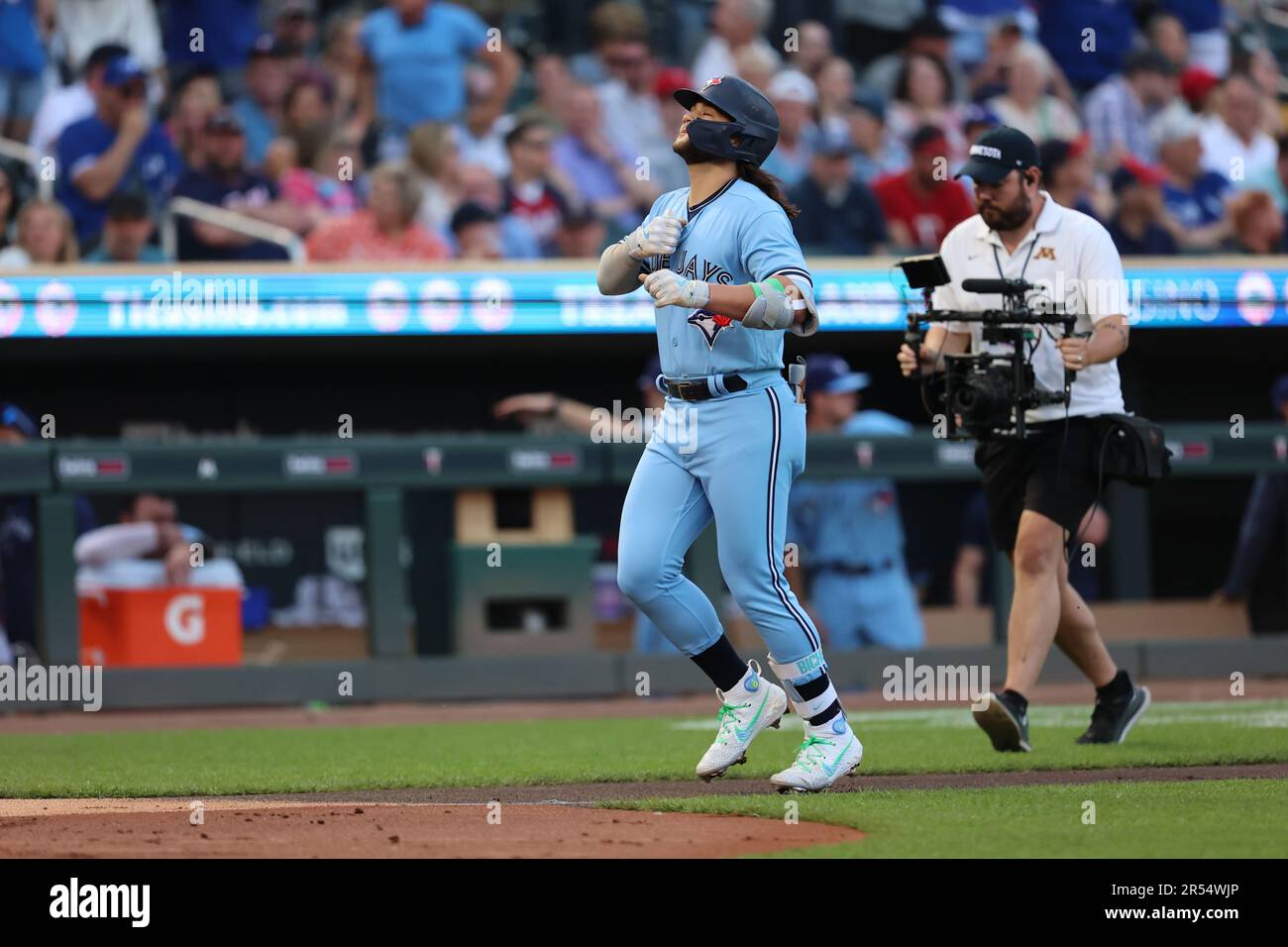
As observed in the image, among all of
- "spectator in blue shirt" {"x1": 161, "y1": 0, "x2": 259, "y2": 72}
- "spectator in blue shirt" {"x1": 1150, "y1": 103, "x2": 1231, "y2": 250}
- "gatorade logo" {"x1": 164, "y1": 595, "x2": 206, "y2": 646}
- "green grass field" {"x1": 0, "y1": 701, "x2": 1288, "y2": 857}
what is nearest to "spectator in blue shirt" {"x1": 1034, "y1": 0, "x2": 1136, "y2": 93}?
"spectator in blue shirt" {"x1": 1150, "y1": 103, "x2": 1231, "y2": 250}

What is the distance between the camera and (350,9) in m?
14.0

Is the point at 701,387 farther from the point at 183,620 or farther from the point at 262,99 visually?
the point at 262,99

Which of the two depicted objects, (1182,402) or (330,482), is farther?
(1182,402)

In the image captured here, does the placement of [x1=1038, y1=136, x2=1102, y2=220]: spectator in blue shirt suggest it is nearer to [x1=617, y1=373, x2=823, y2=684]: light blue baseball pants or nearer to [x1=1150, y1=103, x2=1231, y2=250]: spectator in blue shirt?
[x1=1150, y1=103, x2=1231, y2=250]: spectator in blue shirt

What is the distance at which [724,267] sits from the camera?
5.61m

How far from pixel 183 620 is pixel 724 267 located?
5965mm

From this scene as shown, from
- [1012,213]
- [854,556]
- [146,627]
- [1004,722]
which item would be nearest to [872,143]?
[854,556]

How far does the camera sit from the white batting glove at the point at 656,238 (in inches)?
213

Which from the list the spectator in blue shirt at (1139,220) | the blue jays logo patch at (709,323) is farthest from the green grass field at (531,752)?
the spectator in blue shirt at (1139,220)

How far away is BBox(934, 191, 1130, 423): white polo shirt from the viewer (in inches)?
277

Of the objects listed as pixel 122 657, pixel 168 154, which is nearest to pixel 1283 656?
pixel 122 657
